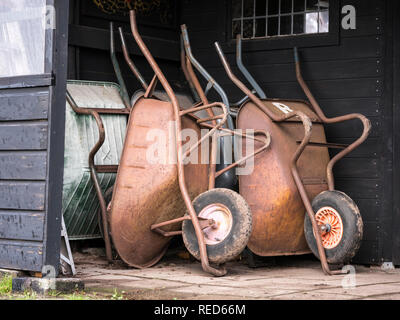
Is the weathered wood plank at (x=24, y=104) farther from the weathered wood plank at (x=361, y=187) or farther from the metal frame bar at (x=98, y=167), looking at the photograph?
the weathered wood plank at (x=361, y=187)

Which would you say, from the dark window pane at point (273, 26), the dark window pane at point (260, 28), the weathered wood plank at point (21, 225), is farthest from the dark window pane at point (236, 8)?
the weathered wood plank at point (21, 225)

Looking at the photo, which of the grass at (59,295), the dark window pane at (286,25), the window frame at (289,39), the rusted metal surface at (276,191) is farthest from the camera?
the dark window pane at (286,25)

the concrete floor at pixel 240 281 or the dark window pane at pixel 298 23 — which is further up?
the dark window pane at pixel 298 23

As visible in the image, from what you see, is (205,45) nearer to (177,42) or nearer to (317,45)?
(177,42)

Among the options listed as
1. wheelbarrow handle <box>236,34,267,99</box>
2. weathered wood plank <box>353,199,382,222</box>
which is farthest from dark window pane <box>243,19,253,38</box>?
weathered wood plank <box>353,199,382,222</box>

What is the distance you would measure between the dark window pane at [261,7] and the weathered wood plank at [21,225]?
121 inches

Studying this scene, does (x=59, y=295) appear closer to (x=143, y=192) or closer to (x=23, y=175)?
(x=23, y=175)

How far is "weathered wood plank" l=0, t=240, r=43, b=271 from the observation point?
15.0 ft

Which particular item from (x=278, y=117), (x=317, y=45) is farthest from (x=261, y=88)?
(x=278, y=117)

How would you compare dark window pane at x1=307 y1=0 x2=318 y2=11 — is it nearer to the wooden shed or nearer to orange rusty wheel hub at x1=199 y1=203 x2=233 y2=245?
the wooden shed

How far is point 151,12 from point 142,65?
19.1 inches

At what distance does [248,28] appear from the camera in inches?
273

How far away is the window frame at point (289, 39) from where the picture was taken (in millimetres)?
6363

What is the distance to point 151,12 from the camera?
711cm
